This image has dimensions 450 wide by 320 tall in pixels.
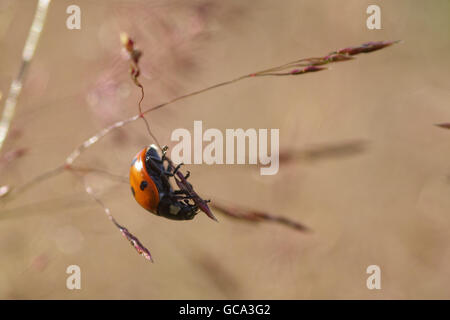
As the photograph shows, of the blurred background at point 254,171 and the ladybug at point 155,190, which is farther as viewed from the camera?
the blurred background at point 254,171

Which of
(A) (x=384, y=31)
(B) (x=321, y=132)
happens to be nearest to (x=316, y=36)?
(A) (x=384, y=31)

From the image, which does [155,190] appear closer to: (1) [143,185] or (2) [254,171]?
(1) [143,185]

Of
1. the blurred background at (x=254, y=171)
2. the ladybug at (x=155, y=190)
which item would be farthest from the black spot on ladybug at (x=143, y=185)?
the blurred background at (x=254, y=171)

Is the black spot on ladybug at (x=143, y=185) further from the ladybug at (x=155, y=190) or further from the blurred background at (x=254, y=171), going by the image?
the blurred background at (x=254, y=171)

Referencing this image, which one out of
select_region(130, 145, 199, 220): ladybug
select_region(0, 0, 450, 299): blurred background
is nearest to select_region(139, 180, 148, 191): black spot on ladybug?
select_region(130, 145, 199, 220): ladybug

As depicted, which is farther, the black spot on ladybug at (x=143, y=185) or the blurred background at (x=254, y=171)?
the blurred background at (x=254, y=171)

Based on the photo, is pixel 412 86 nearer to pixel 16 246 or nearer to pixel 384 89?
pixel 384 89
